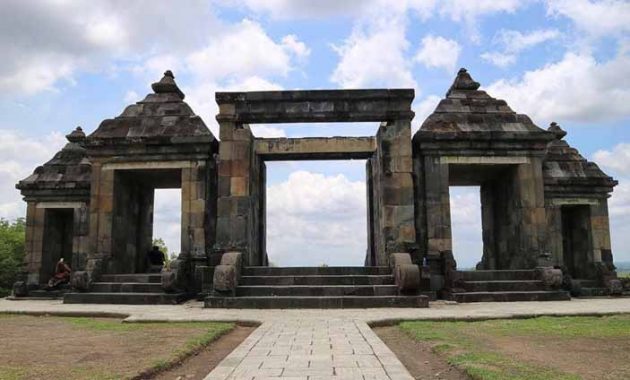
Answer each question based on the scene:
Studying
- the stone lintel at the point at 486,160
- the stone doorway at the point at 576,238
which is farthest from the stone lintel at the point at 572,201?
the stone lintel at the point at 486,160

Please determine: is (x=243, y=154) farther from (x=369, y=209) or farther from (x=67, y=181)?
(x=67, y=181)

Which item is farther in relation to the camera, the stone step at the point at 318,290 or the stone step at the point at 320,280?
the stone step at the point at 320,280

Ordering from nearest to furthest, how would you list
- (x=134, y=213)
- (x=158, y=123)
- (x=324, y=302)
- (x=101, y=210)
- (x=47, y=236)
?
(x=324, y=302)
(x=101, y=210)
(x=158, y=123)
(x=134, y=213)
(x=47, y=236)

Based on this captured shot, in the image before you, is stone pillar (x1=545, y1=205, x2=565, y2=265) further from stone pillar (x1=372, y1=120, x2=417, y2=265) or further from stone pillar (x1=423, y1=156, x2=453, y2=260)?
stone pillar (x1=372, y1=120, x2=417, y2=265)

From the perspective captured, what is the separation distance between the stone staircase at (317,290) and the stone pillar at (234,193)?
1021mm

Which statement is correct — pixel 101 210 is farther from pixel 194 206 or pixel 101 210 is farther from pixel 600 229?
pixel 600 229

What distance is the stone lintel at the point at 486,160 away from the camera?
17.2 m

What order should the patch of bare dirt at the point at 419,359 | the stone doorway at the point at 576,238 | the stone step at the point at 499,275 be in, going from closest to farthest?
the patch of bare dirt at the point at 419,359
the stone step at the point at 499,275
the stone doorway at the point at 576,238

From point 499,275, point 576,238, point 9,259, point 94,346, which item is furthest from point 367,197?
point 9,259

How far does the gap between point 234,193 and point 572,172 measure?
12.4m

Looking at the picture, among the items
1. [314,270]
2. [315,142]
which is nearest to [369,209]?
[315,142]

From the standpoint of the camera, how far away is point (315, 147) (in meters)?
19.4

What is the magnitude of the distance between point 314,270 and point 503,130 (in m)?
7.34

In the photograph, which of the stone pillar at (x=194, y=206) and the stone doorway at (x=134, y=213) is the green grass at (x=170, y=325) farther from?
the stone doorway at (x=134, y=213)
